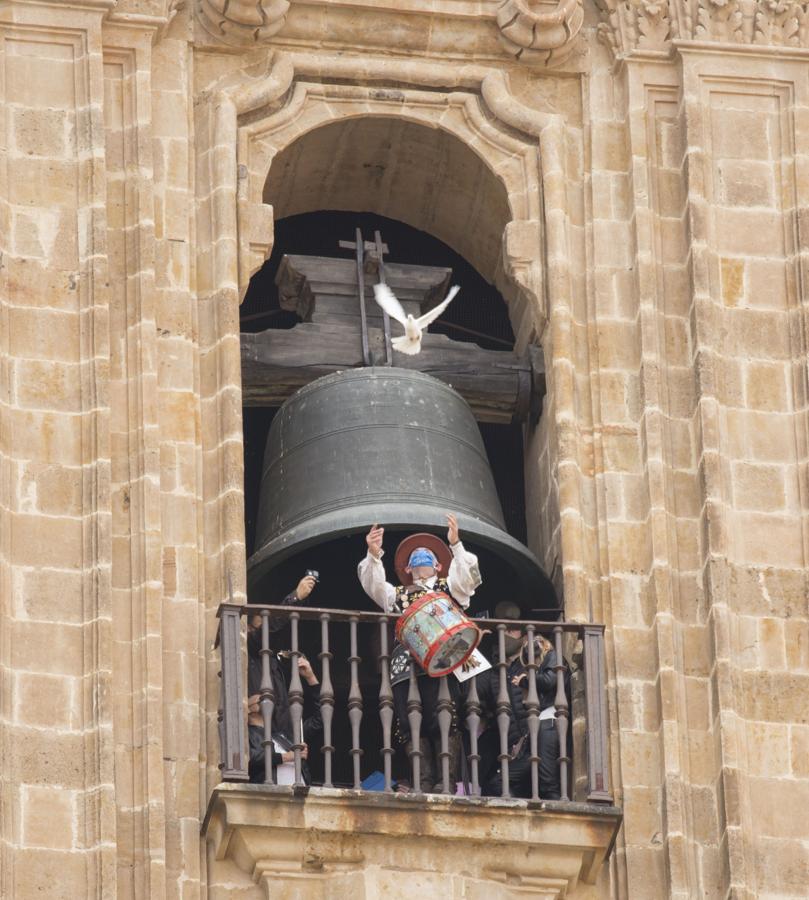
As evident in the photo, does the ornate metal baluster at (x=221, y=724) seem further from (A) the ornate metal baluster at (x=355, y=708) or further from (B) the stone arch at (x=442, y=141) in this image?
(B) the stone arch at (x=442, y=141)

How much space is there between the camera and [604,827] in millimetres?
21469

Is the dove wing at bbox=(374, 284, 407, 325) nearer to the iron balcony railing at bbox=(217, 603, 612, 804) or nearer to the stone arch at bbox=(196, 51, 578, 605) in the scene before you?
the stone arch at bbox=(196, 51, 578, 605)

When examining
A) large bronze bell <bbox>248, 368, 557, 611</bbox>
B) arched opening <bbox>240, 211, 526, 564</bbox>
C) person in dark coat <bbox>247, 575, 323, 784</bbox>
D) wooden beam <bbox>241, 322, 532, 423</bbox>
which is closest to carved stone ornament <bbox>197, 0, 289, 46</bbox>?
arched opening <bbox>240, 211, 526, 564</bbox>

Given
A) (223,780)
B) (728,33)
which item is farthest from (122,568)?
(728,33)

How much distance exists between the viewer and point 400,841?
21328 mm

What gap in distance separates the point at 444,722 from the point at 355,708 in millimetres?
436

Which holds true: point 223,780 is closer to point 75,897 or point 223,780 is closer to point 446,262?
point 75,897

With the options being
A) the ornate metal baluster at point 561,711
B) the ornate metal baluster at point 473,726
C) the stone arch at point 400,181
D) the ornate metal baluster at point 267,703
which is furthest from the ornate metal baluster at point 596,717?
the stone arch at point 400,181

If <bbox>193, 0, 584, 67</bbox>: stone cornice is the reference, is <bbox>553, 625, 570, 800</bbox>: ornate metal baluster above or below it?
below

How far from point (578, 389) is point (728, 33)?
215cm

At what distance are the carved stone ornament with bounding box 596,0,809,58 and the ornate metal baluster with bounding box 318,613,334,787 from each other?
3.85 meters

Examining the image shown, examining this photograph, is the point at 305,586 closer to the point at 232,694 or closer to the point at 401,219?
the point at 232,694

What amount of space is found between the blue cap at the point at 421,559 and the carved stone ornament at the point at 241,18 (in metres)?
3.03

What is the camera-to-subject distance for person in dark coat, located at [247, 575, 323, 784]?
70.8ft
